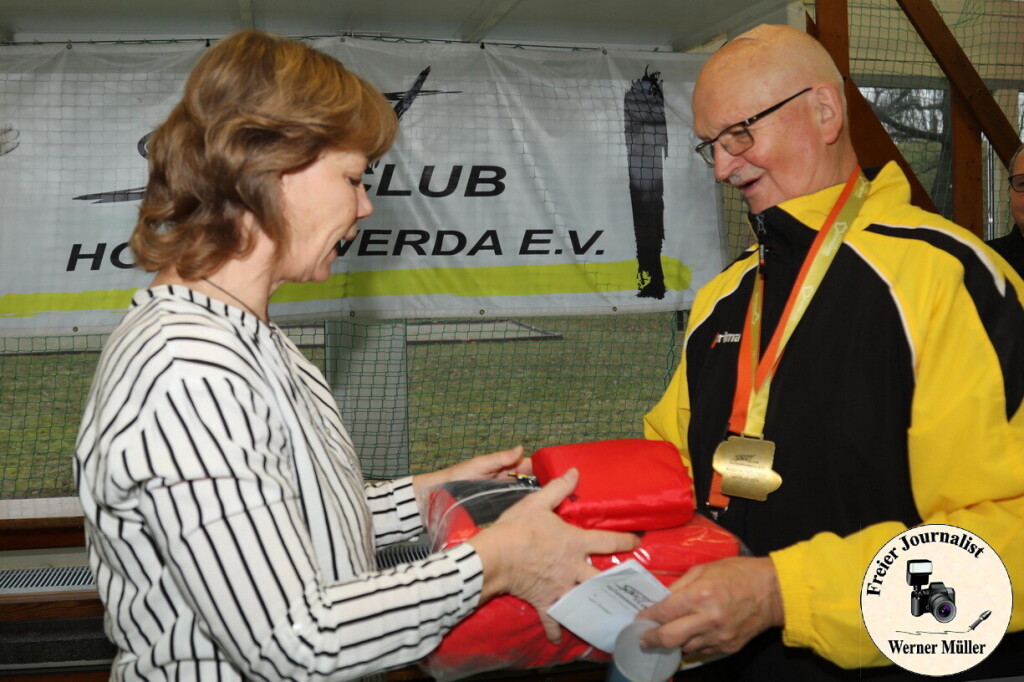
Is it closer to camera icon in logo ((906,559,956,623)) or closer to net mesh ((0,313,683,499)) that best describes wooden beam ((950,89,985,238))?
net mesh ((0,313,683,499))

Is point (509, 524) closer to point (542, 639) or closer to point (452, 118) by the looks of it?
point (542, 639)

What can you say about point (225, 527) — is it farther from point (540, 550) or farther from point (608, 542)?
point (608, 542)

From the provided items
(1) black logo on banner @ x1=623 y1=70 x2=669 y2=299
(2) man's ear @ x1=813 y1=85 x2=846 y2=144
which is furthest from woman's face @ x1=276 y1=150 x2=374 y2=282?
(1) black logo on banner @ x1=623 y1=70 x2=669 y2=299

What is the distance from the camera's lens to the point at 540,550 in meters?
1.17

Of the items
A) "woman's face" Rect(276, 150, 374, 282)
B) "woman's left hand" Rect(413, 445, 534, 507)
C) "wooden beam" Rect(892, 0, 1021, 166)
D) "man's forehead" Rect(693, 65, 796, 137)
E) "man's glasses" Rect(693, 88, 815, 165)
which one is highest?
"wooden beam" Rect(892, 0, 1021, 166)

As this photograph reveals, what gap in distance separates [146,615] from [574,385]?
45.9ft

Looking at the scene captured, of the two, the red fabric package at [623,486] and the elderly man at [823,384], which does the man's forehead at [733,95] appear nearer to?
the elderly man at [823,384]

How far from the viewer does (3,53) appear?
4051mm

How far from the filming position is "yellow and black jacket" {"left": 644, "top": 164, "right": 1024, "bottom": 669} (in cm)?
129

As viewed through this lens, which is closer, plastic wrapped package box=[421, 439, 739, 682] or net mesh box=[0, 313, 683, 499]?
plastic wrapped package box=[421, 439, 739, 682]

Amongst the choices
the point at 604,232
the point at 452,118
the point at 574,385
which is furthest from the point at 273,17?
the point at 574,385

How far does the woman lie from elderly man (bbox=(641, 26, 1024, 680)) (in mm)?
311

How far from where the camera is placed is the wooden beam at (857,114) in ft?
10.8


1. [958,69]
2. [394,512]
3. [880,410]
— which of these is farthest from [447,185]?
[880,410]
